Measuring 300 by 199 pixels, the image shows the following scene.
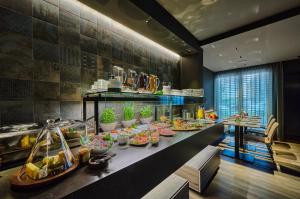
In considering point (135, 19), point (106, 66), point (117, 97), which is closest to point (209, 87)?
point (135, 19)

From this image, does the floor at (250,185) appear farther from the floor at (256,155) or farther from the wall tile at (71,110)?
the wall tile at (71,110)

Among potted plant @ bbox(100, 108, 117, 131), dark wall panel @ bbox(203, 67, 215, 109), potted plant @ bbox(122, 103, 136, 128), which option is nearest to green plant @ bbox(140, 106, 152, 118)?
potted plant @ bbox(122, 103, 136, 128)

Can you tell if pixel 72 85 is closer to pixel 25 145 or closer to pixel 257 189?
pixel 25 145

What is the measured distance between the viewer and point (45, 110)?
1405 millimetres

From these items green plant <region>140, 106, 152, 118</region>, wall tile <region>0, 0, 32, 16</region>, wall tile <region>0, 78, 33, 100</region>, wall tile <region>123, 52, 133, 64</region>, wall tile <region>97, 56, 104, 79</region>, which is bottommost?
green plant <region>140, 106, 152, 118</region>

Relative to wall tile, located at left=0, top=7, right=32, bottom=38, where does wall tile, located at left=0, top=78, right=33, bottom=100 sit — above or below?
below

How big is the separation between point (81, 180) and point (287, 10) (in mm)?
3688

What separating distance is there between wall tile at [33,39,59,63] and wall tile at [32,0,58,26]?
253 mm

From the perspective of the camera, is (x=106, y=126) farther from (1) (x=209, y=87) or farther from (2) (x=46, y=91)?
(1) (x=209, y=87)

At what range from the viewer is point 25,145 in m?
0.97

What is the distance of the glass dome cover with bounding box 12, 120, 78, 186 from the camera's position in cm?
71

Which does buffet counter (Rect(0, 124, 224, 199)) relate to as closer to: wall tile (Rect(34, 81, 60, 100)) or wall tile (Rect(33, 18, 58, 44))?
wall tile (Rect(34, 81, 60, 100))

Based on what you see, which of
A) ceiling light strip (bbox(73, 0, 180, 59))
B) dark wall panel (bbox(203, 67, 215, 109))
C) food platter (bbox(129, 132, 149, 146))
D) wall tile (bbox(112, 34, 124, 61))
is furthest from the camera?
dark wall panel (bbox(203, 67, 215, 109))

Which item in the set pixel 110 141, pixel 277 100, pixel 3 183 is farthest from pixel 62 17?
pixel 277 100
